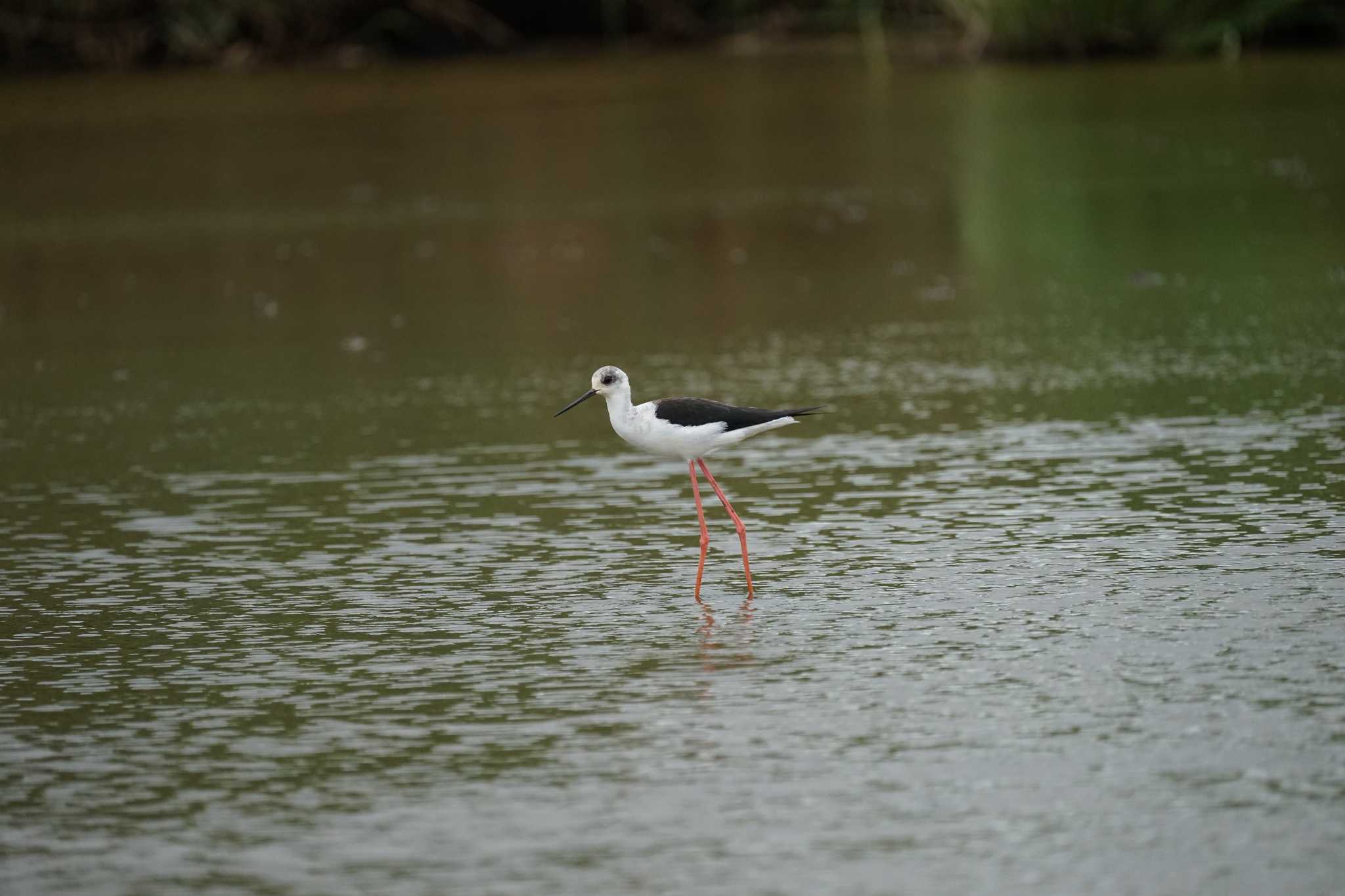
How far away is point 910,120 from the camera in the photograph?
2419cm

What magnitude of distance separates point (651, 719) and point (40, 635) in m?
2.62

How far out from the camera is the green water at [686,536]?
5.80m

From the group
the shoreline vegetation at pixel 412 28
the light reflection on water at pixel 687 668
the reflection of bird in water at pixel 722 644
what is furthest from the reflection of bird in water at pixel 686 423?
the shoreline vegetation at pixel 412 28

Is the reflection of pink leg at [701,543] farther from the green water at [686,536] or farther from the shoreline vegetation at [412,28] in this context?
the shoreline vegetation at [412,28]

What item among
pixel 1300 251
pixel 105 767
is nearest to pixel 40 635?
pixel 105 767

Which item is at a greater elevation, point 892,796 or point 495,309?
point 495,309

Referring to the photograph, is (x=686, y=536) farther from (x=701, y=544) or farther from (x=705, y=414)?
(x=705, y=414)

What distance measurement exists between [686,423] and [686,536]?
3.48 feet

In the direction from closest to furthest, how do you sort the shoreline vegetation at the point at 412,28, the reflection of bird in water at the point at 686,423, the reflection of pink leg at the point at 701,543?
the reflection of pink leg at the point at 701,543 < the reflection of bird in water at the point at 686,423 < the shoreline vegetation at the point at 412,28

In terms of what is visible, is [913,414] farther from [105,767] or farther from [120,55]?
[120,55]

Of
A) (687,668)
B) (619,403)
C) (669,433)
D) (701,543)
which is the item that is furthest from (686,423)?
(687,668)

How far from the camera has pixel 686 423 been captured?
8383 mm

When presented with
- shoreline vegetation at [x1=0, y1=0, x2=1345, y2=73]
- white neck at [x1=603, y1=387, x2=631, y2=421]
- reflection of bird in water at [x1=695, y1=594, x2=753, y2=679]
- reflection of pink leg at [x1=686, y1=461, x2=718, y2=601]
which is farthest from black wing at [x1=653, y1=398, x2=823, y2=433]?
shoreline vegetation at [x1=0, y1=0, x2=1345, y2=73]

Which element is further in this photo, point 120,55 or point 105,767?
point 120,55
